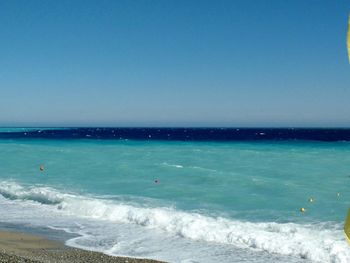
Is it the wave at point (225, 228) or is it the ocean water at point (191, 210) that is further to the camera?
the ocean water at point (191, 210)

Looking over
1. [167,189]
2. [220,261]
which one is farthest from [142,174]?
[220,261]

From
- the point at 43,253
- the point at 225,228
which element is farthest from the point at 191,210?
the point at 43,253

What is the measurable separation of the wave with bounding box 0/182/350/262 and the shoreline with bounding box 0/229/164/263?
11.5 feet

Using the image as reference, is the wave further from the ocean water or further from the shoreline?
the shoreline

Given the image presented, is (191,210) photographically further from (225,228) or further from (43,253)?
(43,253)

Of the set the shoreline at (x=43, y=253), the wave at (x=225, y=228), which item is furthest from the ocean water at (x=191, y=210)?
the shoreline at (x=43, y=253)

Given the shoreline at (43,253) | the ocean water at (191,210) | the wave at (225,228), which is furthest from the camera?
the ocean water at (191,210)

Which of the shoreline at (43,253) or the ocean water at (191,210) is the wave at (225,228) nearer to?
the ocean water at (191,210)

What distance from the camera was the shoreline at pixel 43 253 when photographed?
1121cm

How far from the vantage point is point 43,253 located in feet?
39.3

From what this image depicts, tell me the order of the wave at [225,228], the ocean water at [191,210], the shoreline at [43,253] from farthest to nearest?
1. the ocean water at [191,210]
2. the wave at [225,228]
3. the shoreline at [43,253]

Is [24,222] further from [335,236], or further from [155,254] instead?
[335,236]

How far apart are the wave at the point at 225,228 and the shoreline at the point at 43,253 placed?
3.52 metres

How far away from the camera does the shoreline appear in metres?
11.2
